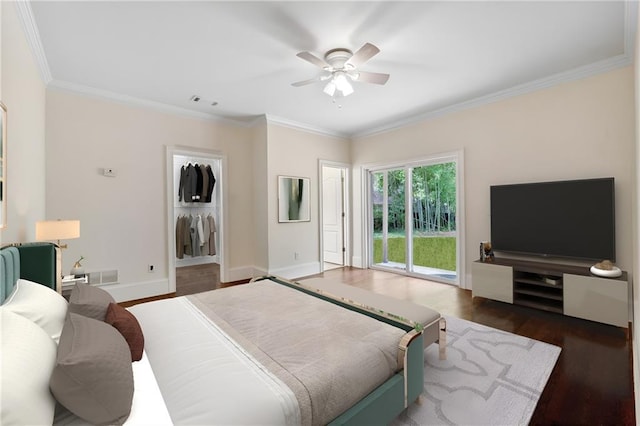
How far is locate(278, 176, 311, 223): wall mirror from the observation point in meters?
4.65

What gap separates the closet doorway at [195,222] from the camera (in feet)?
13.2

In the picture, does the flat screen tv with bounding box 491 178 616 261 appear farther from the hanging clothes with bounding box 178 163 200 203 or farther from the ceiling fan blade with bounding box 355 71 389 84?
the hanging clothes with bounding box 178 163 200 203

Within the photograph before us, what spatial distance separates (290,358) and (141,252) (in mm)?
3332

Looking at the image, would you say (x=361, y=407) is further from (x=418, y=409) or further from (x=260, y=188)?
(x=260, y=188)

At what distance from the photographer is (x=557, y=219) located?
10.3 feet

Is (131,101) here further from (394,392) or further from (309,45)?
(394,392)

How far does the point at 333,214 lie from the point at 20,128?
4641 mm

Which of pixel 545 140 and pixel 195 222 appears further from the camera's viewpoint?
pixel 195 222

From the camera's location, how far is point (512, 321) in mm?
2877

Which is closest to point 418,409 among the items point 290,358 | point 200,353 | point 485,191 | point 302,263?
point 290,358

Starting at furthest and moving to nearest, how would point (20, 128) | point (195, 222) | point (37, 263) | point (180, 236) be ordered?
point (195, 222) → point (180, 236) → point (20, 128) → point (37, 263)

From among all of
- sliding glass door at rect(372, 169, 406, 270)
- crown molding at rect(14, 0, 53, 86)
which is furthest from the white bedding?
sliding glass door at rect(372, 169, 406, 270)

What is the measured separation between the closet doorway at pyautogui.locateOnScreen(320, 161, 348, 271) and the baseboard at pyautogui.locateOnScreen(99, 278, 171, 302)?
2.75m

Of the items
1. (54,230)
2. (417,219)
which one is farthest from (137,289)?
(417,219)
